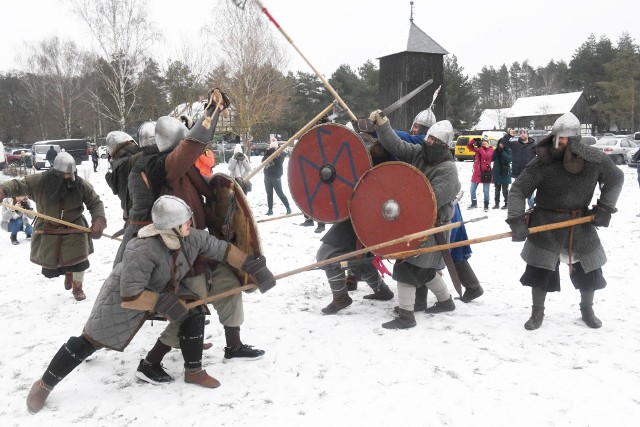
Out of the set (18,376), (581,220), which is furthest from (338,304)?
(18,376)

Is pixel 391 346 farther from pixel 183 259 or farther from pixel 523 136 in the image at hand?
pixel 523 136

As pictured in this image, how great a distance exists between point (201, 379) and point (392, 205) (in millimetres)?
1619

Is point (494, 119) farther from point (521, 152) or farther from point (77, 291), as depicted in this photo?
point (77, 291)

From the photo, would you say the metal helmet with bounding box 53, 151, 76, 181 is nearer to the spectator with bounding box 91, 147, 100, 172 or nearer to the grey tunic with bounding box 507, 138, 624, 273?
the grey tunic with bounding box 507, 138, 624, 273

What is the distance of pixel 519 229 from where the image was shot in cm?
321

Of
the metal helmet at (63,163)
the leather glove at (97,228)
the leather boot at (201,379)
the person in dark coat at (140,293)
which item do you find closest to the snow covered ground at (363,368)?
the leather boot at (201,379)

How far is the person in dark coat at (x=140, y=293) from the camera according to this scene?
249cm

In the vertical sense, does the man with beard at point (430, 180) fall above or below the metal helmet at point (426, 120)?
below

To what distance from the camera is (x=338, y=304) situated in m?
3.88

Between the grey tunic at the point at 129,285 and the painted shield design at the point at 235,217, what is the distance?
15.3 inches

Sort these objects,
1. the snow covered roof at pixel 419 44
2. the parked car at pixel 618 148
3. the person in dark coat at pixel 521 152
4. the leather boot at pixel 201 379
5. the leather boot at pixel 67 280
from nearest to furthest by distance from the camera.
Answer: the leather boot at pixel 201 379 < the leather boot at pixel 67 280 < the person in dark coat at pixel 521 152 < the snow covered roof at pixel 419 44 < the parked car at pixel 618 148

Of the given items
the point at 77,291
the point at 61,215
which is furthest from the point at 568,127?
the point at 77,291

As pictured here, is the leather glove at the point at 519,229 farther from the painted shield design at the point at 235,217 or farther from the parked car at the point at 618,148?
the parked car at the point at 618,148

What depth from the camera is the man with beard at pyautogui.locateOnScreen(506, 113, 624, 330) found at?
317 centimetres
